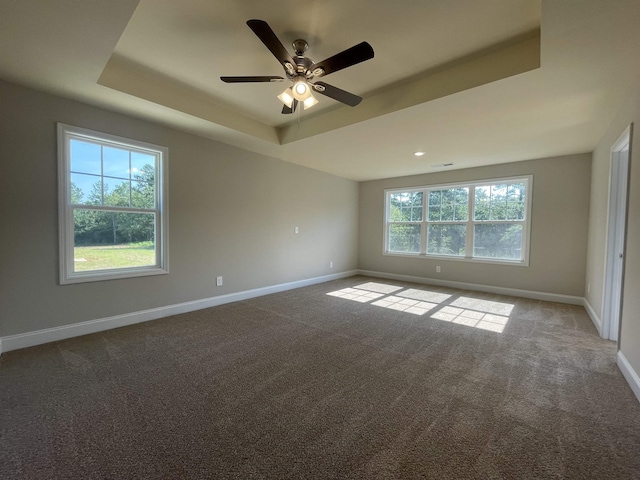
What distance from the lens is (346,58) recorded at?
192 centimetres

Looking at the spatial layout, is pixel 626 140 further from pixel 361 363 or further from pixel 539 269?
pixel 361 363

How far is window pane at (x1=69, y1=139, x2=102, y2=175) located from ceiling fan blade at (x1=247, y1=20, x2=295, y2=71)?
242cm

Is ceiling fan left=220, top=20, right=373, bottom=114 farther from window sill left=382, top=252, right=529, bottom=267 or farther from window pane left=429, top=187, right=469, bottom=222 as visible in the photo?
window sill left=382, top=252, right=529, bottom=267

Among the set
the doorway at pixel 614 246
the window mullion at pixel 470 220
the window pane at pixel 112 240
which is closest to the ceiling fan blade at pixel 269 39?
the window pane at pixel 112 240

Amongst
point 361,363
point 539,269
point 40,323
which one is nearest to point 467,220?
point 539,269

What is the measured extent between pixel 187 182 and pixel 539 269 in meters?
5.62

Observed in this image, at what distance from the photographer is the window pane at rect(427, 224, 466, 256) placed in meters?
5.41

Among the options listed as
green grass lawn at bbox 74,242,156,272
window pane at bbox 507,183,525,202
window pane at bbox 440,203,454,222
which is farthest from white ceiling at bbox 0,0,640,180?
window pane at bbox 440,203,454,222

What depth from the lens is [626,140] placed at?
2.46 metres

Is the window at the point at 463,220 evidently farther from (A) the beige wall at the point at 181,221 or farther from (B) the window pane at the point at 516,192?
(A) the beige wall at the point at 181,221

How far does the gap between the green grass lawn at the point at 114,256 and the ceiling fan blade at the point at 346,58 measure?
288cm

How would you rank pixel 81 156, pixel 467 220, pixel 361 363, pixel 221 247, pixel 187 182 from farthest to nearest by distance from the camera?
pixel 467 220 < pixel 221 247 < pixel 187 182 < pixel 81 156 < pixel 361 363

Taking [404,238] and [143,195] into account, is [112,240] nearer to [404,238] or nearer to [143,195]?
[143,195]

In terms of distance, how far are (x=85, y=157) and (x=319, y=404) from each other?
339 cm
